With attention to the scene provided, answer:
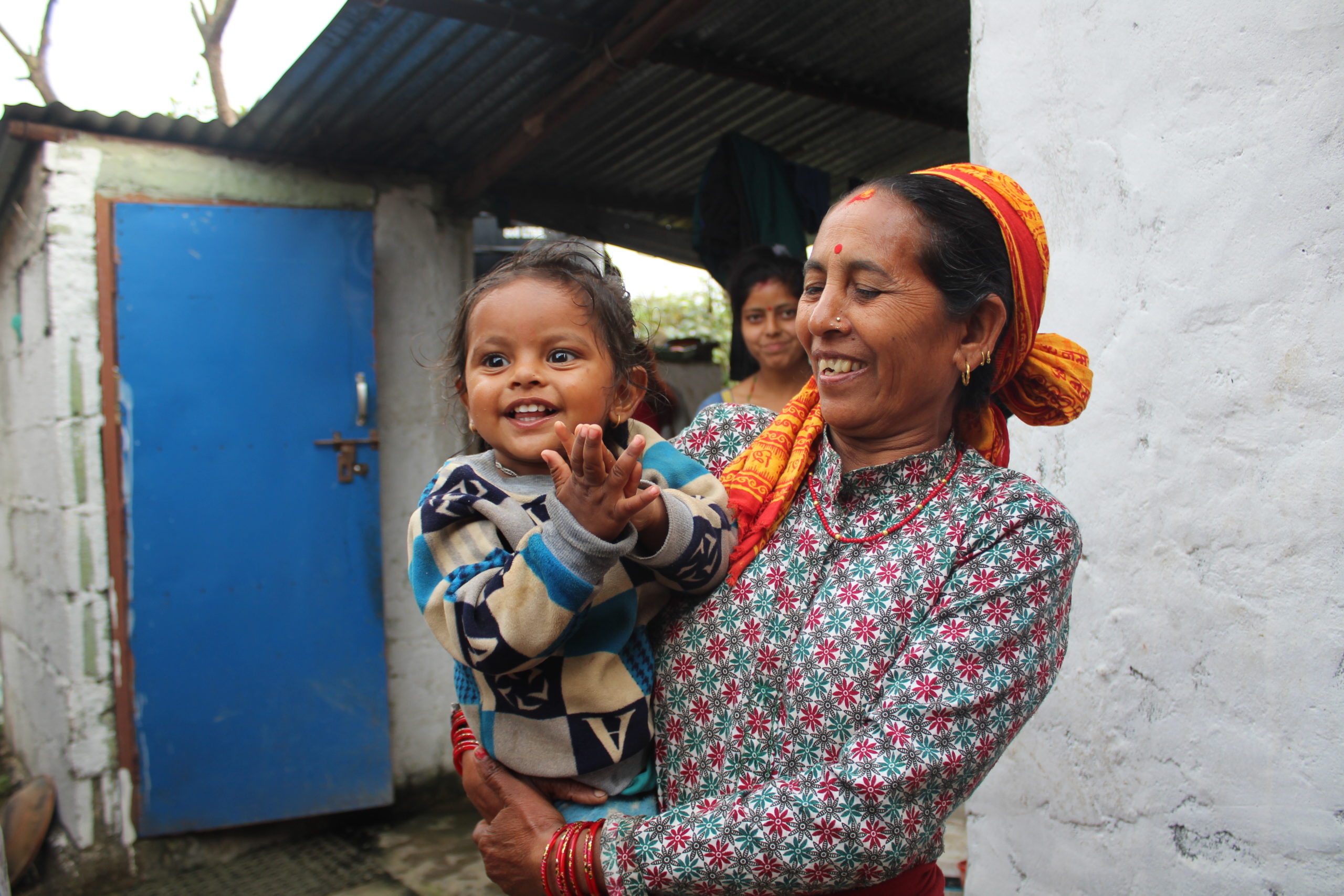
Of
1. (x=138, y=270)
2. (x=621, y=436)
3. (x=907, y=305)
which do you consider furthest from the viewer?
(x=138, y=270)

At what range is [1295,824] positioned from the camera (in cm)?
172

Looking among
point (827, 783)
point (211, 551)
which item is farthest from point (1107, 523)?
point (211, 551)

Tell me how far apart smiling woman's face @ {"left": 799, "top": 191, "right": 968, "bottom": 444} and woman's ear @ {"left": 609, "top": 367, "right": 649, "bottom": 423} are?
1.21ft

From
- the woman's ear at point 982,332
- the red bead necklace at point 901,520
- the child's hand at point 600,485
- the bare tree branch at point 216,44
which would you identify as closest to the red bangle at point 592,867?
the child's hand at point 600,485

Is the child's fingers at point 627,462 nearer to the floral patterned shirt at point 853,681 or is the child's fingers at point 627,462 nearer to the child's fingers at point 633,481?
the child's fingers at point 633,481

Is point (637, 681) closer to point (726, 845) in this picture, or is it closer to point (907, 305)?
point (726, 845)

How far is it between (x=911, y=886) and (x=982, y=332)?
841mm

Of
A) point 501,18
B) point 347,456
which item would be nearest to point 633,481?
point 501,18

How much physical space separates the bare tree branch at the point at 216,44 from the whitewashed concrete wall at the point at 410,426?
17.8 ft

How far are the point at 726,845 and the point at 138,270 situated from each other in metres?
3.93

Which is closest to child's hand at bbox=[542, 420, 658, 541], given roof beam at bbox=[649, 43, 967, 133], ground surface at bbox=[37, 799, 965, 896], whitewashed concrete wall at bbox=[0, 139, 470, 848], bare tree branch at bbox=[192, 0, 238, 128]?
whitewashed concrete wall at bbox=[0, 139, 470, 848]

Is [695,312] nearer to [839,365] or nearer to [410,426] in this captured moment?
[410,426]

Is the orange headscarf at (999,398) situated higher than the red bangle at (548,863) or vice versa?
the orange headscarf at (999,398)

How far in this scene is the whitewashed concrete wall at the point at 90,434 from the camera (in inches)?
155
